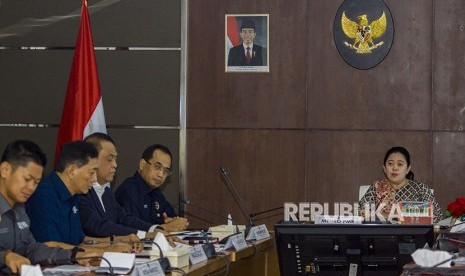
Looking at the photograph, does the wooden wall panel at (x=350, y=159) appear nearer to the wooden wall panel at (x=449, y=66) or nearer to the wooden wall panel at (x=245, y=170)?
the wooden wall panel at (x=245, y=170)

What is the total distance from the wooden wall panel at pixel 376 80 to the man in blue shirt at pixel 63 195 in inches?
113

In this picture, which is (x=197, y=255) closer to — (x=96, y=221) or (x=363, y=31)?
(x=96, y=221)

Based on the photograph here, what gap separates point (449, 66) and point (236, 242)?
2.74 meters

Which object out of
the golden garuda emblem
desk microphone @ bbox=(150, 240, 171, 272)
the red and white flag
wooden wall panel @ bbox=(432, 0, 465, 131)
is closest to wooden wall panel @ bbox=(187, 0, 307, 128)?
the golden garuda emblem

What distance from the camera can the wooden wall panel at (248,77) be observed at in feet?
24.1

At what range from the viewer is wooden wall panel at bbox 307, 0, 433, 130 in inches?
286

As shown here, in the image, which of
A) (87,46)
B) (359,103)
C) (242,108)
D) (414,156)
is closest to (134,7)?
(87,46)

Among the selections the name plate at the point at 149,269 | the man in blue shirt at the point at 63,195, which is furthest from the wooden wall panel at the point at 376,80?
the name plate at the point at 149,269

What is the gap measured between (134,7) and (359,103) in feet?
6.10

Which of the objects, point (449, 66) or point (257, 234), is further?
point (449, 66)

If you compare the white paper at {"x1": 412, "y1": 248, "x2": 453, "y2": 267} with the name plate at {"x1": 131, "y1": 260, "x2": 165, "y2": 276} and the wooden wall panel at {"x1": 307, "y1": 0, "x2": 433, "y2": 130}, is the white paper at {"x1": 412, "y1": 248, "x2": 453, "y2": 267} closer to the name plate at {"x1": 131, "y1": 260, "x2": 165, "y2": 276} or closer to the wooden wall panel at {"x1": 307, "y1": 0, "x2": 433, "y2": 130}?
the name plate at {"x1": 131, "y1": 260, "x2": 165, "y2": 276}

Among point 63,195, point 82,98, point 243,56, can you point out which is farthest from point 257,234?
point 243,56

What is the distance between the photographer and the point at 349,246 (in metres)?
4.43

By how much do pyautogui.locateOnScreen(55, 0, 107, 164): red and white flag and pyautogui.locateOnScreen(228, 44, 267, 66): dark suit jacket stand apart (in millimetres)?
1062
